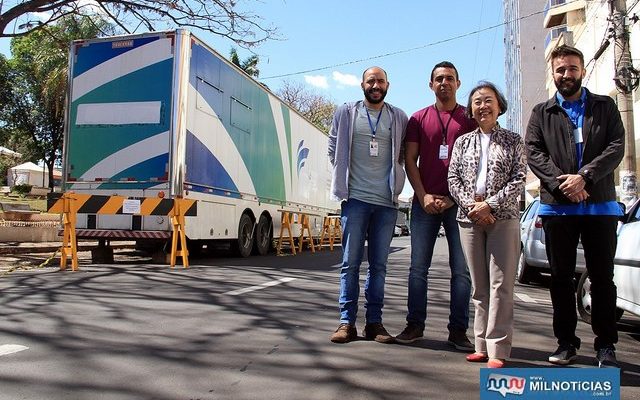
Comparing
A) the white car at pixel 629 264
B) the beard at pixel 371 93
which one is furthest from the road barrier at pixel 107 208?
the white car at pixel 629 264

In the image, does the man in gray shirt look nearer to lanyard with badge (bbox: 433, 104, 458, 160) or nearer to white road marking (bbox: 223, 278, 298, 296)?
lanyard with badge (bbox: 433, 104, 458, 160)

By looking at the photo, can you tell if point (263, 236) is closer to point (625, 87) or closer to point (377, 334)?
point (625, 87)

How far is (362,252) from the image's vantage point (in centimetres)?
433

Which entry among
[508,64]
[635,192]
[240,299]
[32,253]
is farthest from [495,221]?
[508,64]

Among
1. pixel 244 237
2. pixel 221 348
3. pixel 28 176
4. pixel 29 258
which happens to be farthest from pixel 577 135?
pixel 28 176

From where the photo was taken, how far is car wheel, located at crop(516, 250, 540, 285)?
365 inches

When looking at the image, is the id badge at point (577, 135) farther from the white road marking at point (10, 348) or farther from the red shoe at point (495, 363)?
the white road marking at point (10, 348)

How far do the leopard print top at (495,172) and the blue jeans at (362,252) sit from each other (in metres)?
0.71

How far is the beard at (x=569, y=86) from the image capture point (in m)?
3.68

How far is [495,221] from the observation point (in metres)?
3.59

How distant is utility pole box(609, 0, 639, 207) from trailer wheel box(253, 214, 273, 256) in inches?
305

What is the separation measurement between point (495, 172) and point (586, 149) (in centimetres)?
56

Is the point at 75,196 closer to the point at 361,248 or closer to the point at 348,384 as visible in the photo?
the point at 361,248

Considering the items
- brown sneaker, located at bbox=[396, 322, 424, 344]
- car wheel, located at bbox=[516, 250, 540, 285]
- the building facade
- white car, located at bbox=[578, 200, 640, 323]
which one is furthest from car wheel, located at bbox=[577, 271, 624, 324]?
the building facade
